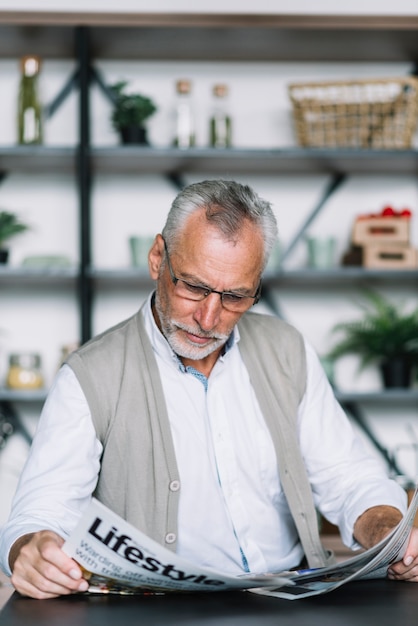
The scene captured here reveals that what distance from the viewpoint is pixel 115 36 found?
12.4 feet

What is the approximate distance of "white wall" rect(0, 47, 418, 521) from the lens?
4.02 meters

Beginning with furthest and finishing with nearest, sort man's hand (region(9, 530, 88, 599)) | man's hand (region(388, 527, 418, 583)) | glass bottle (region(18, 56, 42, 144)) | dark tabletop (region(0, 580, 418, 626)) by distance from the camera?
glass bottle (region(18, 56, 42, 144)), man's hand (region(388, 527, 418, 583)), man's hand (region(9, 530, 88, 599)), dark tabletop (region(0, 580, 418, 626))

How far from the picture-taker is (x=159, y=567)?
1250 millimetres

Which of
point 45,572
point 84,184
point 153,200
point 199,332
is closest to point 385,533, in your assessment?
point 199,332

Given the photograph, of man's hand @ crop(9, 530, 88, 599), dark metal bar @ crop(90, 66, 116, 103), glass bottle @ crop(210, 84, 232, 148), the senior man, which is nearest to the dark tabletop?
man's hand @ crop(9, 530, 88, 599)

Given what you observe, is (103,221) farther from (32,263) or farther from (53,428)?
(53,428)

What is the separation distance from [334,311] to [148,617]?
2.96m

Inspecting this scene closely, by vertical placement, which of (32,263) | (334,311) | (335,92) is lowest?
(334,311)

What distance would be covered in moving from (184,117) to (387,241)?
101 centimetres

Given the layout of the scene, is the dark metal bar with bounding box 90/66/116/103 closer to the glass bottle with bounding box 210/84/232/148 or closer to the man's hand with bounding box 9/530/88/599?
the glass bottle with bounding box 210/84/232/148

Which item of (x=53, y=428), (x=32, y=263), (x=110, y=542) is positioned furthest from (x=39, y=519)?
(x=32, y=263)

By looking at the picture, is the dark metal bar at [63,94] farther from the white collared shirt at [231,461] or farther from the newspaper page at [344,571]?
the newspaper page at [344,571]

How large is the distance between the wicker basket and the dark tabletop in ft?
8.71

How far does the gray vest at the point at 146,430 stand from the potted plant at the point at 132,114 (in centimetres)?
200
